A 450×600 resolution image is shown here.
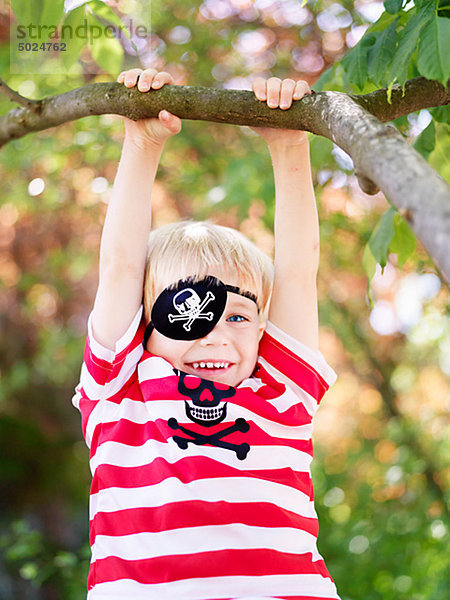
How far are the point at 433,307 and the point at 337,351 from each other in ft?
5.11

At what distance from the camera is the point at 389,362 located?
4.73 m

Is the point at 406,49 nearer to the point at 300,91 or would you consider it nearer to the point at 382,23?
the point at 300,91

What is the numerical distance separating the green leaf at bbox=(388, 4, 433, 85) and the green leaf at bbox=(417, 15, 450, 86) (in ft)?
0.08

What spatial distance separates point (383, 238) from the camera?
1.69 m

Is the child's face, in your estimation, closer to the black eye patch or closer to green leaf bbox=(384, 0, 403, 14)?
the black eye patch

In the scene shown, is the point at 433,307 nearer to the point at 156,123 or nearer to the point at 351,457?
the point at 351,457

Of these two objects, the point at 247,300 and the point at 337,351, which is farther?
the point at 337,351

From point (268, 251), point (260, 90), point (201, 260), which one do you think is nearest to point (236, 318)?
point (201, 260)

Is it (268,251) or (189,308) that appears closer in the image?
(189,308)

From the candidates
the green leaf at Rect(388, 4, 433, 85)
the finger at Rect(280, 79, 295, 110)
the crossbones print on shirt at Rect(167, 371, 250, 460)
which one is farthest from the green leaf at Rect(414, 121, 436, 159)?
the crossbones print on shirt at Rect(167, 371, 250, 460)

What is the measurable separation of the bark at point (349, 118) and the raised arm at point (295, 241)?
0.95 ft

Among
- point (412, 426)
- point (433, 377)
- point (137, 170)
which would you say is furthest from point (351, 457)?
point (137, 170)

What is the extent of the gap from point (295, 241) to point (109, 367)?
1.79ft

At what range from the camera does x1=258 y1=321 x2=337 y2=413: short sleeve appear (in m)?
1.61
